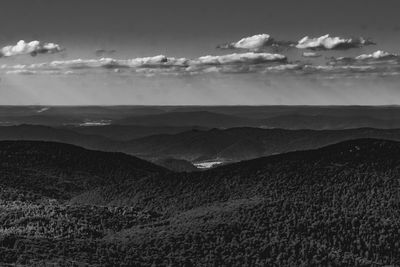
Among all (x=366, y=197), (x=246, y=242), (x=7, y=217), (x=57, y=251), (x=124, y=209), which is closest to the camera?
(x=57, y=251)

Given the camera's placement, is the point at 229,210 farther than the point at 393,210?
No

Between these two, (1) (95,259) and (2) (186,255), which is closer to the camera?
(1) (95,259)

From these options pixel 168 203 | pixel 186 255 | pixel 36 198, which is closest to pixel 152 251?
pixel 186 255

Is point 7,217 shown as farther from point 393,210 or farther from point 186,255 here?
point 393,210

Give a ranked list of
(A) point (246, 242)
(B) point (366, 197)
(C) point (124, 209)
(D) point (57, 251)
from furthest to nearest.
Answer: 1. (B) point (366, 197)
2. (C) point (124, 209)
3. (A) point (246, 242)
4. (D) point (57, 251)

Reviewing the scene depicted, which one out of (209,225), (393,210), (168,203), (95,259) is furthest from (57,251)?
(393,210)

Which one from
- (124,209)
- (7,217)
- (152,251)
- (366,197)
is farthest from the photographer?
(366,197)

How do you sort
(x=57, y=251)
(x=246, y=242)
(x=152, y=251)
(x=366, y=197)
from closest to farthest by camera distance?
(x=57, y=251)
(x=152, y=251)
(x=246, y=242)
(x=366, y=197)

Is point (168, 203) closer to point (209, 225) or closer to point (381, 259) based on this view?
point (209, 225)
